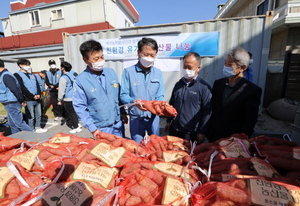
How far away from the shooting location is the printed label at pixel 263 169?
856 millimetres

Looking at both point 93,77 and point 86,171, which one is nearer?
point 86,171

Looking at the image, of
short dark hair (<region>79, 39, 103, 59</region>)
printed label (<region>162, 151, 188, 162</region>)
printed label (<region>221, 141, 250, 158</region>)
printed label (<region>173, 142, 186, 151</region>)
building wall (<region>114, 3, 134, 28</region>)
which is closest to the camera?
printed label (<region>221, 141, 250, 158</region>)

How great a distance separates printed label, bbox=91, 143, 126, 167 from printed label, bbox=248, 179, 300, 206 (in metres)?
0.78

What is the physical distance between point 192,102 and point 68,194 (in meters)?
1.67

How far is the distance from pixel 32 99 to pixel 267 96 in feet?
27.3

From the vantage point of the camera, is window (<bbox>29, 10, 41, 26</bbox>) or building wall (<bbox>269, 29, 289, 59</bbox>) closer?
building wall (<bbox>269, 29, 289, 59</bbox>)

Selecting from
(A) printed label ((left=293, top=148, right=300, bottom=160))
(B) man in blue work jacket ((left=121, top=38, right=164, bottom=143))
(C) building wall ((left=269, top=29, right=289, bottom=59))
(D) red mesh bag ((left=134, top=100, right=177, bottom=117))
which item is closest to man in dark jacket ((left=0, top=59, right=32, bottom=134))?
(B) man in blue work jacket ((left=121, top=38, right=164, bottom=143))

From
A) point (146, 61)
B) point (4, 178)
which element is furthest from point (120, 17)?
point (4, 178)

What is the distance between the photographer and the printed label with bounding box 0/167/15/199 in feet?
2.84

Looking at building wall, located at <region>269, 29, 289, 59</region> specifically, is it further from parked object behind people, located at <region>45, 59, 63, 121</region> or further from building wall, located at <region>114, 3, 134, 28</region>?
building wall, located at <region>114, 3, 134, 28</region>

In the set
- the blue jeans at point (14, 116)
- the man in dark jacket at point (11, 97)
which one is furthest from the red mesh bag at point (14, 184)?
the blue jeans at point (14, 116)

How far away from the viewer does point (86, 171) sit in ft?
3.16

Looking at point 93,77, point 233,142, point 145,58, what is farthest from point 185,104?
point 93,77

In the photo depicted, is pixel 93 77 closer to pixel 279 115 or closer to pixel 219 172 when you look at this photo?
pixel 219 172
